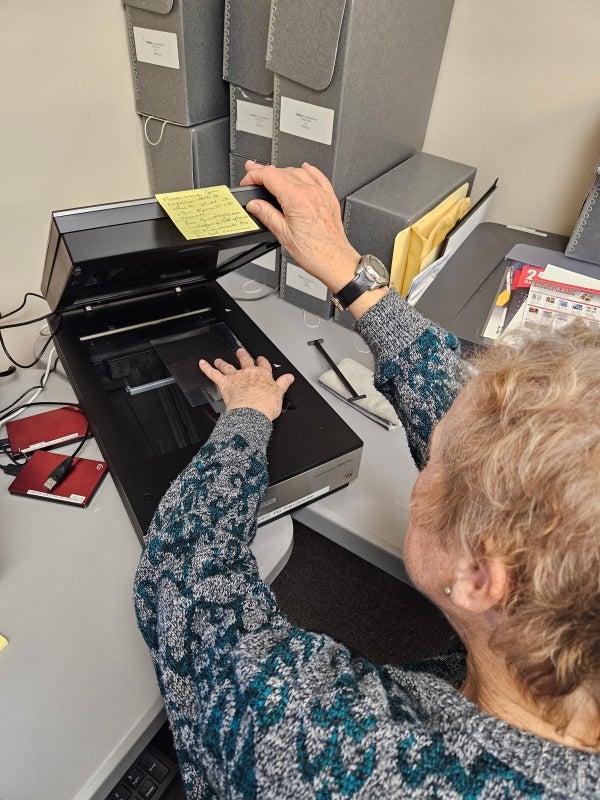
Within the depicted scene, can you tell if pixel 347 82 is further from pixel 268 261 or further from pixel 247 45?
pixel 268 261

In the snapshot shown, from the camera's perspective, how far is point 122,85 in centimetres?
121

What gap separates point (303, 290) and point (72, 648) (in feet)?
2.82

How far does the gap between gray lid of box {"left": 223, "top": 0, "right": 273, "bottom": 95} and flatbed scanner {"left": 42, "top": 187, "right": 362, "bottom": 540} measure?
0.38 metres

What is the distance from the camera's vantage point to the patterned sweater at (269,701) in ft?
1.41

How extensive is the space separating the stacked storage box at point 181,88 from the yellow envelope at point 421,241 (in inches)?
19.1

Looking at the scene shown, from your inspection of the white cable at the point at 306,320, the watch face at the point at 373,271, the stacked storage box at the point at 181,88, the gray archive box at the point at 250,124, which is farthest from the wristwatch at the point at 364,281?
the stacked storage box at the point at 181,88

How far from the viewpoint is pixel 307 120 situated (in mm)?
1055

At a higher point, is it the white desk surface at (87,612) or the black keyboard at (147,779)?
the white desk surface at (87,612)

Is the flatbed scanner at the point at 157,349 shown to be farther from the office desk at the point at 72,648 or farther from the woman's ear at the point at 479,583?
the woman's ear at the point at 479,583

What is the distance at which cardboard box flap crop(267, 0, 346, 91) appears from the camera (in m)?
0.94

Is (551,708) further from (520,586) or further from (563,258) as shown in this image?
(563,258)

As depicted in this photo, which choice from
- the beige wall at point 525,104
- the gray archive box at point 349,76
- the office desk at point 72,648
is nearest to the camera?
the office desk at point 72,648

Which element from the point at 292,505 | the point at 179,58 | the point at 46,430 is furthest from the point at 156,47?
the point at 292,505

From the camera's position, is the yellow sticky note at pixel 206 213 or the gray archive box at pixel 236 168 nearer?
the yellow sticky note at pixel 206 213
